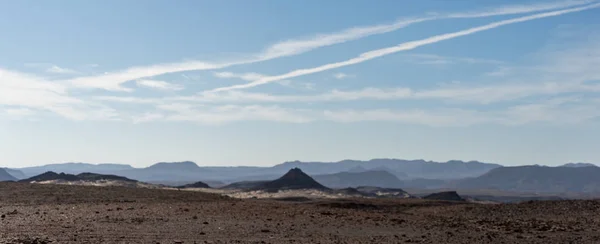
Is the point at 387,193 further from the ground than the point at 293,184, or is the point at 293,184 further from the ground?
the point at 293,184

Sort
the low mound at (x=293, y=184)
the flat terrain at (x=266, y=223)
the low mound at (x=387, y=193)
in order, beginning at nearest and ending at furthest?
the flat terrain at (x=266, y=223), the low mound at (x=293, y=184), the low mound at (x=387, y=193)

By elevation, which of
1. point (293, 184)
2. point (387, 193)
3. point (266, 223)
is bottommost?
point (266, 223)

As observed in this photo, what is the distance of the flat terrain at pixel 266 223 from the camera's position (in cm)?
2216

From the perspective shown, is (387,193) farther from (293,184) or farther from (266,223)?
(266,223)

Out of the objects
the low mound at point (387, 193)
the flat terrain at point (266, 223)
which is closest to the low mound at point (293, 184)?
the low mound at point (387, 193)

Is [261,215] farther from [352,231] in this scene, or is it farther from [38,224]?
[38,224]

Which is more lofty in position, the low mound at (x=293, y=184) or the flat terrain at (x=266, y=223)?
the low mound at (x=293, y=184)

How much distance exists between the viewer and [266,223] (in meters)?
26.1

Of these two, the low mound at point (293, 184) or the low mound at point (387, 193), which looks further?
the low mound at point (387, 193)

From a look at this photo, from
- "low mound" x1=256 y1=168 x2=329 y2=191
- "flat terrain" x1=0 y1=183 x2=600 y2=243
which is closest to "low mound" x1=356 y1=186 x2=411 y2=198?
"low mound" x1=256 y1=168 x2=329 y2=191

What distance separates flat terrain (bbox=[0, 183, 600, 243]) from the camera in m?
22.2

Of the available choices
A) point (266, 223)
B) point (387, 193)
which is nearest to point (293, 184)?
point (387, 193)

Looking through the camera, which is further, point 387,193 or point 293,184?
point 387,193

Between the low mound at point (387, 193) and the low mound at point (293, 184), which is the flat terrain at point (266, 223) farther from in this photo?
the low mound at point (387, 193)
